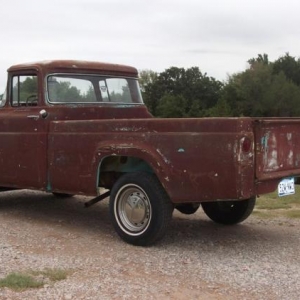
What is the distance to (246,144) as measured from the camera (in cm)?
498

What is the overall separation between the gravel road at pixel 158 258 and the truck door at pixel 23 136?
60 centimetres

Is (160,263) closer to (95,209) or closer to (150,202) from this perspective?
(150,202)

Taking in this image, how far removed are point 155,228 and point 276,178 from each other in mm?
1316

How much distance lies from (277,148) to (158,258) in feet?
5.30

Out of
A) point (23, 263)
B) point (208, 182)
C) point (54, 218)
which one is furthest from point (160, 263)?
point (54, 218)

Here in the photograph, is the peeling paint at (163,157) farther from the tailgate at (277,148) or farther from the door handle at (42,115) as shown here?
the door handle at (42,115)

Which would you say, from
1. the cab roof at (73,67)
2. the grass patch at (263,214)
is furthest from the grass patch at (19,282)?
the grass patch at (263,214)

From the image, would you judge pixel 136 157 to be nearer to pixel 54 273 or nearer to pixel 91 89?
pixel 54 273

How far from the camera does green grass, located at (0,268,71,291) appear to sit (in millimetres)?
4336

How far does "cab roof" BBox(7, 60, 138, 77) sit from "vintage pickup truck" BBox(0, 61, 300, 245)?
1 cm

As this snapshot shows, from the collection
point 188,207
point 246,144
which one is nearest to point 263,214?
point 188,207

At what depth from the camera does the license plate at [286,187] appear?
5574mm

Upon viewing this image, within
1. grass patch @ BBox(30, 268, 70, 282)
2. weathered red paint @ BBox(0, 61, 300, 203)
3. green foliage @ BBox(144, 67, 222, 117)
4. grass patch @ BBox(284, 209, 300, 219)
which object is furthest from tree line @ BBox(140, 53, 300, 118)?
grass patch @ BBox(30, 268, 70, 282)

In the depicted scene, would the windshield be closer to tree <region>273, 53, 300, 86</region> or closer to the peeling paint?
the peeling paint
